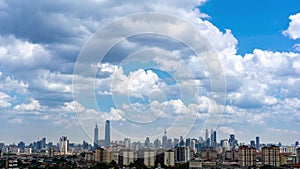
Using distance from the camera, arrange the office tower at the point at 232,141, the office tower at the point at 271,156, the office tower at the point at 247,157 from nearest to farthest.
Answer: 1. the office tower at the point at 271,156
2. the office tower at the point at 247,157
3. the office tower at the point at 232,141

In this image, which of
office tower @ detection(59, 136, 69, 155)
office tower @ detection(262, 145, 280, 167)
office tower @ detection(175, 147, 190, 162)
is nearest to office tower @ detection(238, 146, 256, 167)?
office tower @ detection(262, 145, 280, 167)

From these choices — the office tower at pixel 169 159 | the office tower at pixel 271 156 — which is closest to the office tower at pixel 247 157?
the office tower at pixel 271 156

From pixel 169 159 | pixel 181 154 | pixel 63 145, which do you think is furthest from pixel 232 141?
pixel 169 159

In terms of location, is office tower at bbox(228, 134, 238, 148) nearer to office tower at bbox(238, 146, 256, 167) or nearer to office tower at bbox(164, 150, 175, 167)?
office tower at bbox(238, 146, 256, 167)

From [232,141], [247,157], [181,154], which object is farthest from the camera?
[232,141]

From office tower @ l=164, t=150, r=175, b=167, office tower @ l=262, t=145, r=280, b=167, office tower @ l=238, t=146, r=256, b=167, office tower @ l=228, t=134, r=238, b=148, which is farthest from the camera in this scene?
office tower @ l=228, t=134, r=238, b=148

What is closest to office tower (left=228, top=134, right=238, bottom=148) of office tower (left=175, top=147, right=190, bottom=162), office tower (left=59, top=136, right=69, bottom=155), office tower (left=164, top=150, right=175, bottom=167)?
office tower (left=59, top=136, right=69, bottom=155)

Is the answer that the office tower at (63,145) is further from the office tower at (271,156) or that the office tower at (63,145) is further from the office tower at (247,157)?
the office tower at (271,156)

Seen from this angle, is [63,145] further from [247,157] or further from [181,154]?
[247,157]

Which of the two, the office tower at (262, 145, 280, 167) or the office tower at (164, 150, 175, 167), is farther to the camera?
the office tower at (262, 145, 280, 167)

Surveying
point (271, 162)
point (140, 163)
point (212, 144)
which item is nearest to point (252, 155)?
point (271, 162)

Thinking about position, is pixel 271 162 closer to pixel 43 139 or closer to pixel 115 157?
pixel 115 157

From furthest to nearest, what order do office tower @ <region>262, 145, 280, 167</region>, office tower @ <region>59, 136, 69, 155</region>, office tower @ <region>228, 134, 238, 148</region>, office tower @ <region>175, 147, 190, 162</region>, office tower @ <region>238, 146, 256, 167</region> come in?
office tower @ <region>228, 134, 238, 148</region>, office tower @ <region>59, 136, 69, 155</region>, office tower @ <region>175, 147, 190, 162</region>, office tower @ <region>238, 146, 256, 167</region>, office tower @ <region>262, 145, 280, 167</region>
